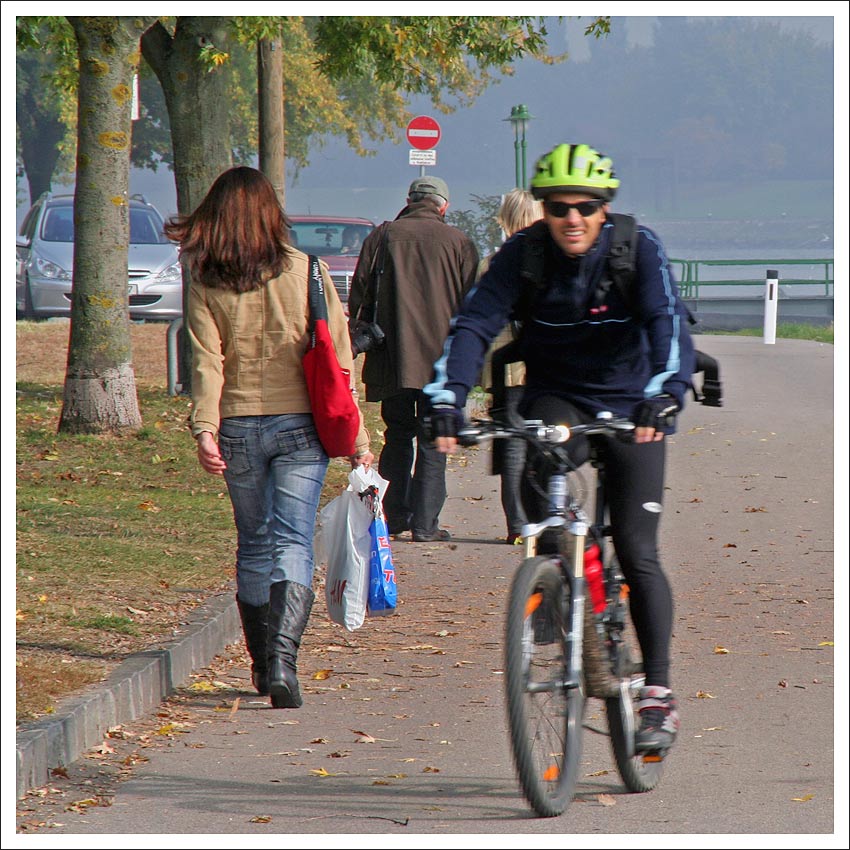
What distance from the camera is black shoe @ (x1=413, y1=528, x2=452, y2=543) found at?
9.46m

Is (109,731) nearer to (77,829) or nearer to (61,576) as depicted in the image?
(77,829)

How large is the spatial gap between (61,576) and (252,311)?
2.49 meters

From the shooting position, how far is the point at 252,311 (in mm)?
5836

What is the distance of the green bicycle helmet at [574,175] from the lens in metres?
4.77

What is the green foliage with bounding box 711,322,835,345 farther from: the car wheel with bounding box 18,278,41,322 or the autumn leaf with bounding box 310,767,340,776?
the autumn leaf with bounding box 310,767,340,776

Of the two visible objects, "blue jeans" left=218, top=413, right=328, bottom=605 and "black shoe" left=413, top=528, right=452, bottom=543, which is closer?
"blue jeans" left=218, top=413, right=328, bottom=605

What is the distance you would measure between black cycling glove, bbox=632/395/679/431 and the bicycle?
0.06 metres

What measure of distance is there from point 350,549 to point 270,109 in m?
12.2

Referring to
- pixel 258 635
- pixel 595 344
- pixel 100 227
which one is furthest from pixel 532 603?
pixel 100 227

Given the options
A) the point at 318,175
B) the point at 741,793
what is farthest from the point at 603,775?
the point at 318,175

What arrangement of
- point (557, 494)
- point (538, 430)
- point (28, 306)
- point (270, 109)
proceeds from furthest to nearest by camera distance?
point (28, 306), point (270, 109), point (557, 494), point (538, 430)

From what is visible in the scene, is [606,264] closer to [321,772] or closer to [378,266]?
[321,772]

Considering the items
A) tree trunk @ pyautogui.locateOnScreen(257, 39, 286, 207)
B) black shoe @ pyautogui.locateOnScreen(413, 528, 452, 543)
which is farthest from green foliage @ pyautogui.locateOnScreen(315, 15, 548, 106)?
black shoe @ pyautogui.locateOnScreen(413, 528, 452, 543)

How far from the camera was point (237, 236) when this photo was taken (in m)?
5.76
